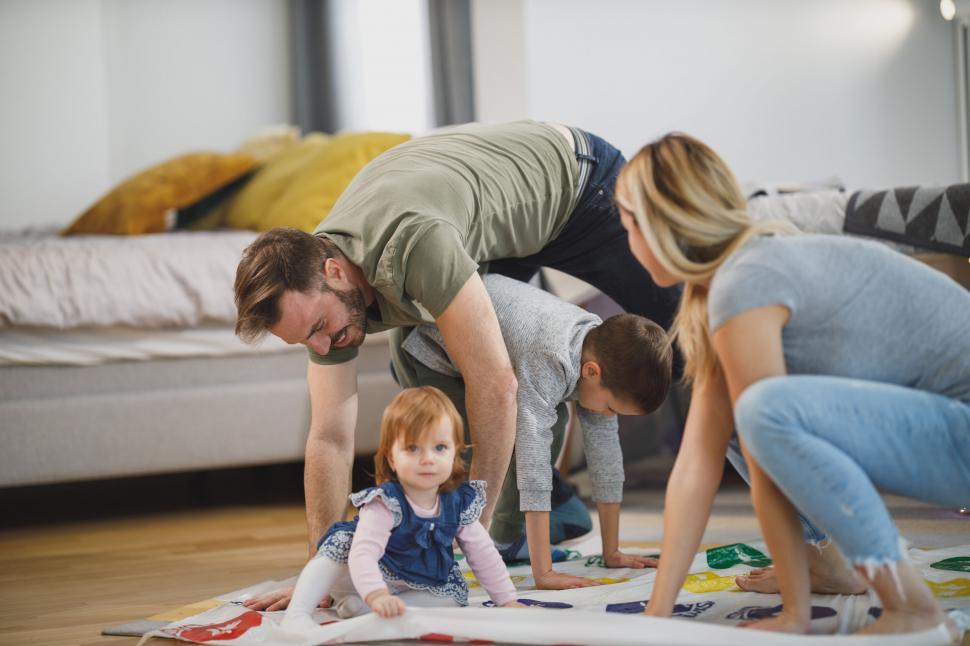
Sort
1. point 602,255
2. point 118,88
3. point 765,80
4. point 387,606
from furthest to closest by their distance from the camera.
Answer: point 118,88, point 765,80, point 602,255, point 387,606

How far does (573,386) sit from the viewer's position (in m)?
1.84

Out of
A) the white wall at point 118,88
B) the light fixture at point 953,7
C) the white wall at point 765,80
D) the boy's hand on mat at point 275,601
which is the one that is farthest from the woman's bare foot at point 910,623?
the white wall at point 118,88

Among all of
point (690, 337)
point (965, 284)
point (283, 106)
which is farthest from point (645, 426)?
point (283, 106)

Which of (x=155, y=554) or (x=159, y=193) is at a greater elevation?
(x=159, y=193)

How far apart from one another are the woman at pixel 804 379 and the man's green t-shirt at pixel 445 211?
0.37 meters

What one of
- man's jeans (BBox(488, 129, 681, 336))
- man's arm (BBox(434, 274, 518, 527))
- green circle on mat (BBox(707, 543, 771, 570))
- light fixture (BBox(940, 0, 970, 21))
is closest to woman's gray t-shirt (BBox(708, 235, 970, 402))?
man's arm (BBox(434, 274, 518, 527))

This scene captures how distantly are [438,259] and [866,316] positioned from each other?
2.03 ft

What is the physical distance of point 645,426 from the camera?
3082 mm

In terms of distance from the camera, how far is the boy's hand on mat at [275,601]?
168 cm

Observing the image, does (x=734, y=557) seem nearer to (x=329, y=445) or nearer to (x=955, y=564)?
(x=955, y=564)

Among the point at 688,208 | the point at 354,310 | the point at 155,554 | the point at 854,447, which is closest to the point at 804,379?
the point at 854,447

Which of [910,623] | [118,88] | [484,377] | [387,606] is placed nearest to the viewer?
[910,623]

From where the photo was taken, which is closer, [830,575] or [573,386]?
[830,575]

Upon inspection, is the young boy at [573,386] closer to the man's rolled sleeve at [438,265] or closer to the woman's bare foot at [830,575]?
the man's rolled sleeve at [438,265]
